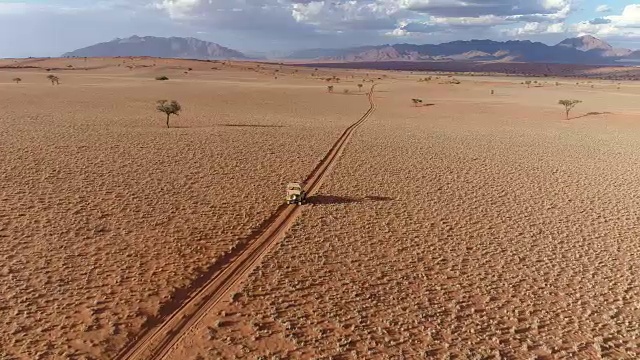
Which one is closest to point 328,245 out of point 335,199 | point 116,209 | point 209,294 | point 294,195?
point 294,195

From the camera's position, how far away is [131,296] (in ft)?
30.2

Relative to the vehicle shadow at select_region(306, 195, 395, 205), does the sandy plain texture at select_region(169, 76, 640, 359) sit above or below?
below

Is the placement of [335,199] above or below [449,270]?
above

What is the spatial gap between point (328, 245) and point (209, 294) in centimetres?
338

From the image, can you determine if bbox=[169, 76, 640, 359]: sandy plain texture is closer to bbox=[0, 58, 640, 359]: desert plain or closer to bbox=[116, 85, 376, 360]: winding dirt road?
bbox=[0, 58, 640, 359]: desert plain

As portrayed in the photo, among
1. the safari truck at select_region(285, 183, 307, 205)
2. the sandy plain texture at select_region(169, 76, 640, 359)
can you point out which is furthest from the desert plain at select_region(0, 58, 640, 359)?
the safari truck at select_region(285, 183, 307, 205)

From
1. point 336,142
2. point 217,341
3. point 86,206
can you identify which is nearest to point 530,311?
point 217,341

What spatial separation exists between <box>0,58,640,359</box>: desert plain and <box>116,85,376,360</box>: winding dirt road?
0.64ft

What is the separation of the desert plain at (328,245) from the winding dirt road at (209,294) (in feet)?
0.64

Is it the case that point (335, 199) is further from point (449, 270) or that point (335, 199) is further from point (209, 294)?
point (209, 294)

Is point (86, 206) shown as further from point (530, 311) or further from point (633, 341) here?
point (633, 341)

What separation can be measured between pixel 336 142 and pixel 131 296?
652 inches

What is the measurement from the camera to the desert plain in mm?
8312

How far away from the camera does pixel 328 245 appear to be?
11953 millimetres
